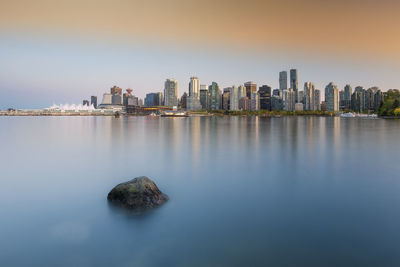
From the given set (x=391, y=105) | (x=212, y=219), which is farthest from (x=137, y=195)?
(x=391, y=105)

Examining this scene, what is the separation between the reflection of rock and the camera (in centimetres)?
1123

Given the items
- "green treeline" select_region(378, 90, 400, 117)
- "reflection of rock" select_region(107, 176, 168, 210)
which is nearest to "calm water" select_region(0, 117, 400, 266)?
"reflection of rock" select_region(107, 176, 168, 210)

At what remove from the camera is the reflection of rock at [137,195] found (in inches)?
442

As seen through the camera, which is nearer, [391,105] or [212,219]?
[212,219]

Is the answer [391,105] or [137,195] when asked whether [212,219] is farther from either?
[391,105]

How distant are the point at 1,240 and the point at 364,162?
83.6 ft

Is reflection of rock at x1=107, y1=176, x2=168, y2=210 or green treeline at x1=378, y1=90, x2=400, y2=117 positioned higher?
green treeline at x1=378, y1=90, x2=400, y2=117

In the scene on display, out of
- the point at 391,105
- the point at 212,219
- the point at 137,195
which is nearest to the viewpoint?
the point at 212,219

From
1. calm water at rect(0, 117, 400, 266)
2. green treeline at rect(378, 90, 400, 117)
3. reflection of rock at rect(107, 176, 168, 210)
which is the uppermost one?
green treeline at rect(378, 90, 400, 117)

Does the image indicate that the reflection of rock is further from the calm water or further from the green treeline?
the green treeline

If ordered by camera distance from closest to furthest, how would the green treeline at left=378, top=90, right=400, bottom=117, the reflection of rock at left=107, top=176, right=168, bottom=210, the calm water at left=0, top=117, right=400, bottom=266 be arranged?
1. the calm water at left=0, top=117, right=400, bottom=266
2. the reflection of rock at left=107, top=176, right=168, bottom=210
3. the green treeline at left=378, top=90, right=400, bottom=117

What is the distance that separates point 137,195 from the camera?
1133cm

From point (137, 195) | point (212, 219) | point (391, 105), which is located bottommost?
point (212, 219)

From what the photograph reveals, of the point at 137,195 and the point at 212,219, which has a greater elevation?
the point at 137,195
